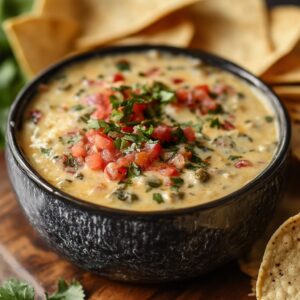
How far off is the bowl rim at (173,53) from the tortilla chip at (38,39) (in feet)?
2.04

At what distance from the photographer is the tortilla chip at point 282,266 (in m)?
3.07

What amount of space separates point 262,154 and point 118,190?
84 centimetres

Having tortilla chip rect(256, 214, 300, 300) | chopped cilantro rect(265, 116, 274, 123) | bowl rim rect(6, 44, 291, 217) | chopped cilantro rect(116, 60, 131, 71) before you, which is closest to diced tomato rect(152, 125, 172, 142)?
bowl rim rect(6, 44, 291, 217)

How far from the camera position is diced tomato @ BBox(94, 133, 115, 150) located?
3.25m

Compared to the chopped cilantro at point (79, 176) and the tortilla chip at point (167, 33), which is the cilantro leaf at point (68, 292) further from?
the tortilla chip at point (167, 33)

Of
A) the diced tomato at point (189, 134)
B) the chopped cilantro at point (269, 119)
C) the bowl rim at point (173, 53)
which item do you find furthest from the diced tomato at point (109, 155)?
the chopped cilantro at point (269, 119)

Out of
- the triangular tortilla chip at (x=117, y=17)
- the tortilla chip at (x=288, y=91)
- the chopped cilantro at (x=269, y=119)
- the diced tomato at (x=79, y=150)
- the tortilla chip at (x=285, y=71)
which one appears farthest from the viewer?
the triangular tortilla chip at (x=117, y=17)

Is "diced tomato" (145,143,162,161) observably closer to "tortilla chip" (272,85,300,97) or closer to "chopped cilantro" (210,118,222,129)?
"chopped cilantro" (210,118,222,129)

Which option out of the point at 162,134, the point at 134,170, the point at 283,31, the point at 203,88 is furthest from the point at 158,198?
the point at 283,31

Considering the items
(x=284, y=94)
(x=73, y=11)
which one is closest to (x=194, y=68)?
(x=284, y=94)

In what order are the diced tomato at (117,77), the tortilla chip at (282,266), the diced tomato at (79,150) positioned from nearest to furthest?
the tortilla chip at (282,266), the diced tomato at (79,150), the diced tomato at (117,77)

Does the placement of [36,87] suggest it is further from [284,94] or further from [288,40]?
[288,40]

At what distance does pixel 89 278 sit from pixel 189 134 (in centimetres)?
95

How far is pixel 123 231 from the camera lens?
2943mm
